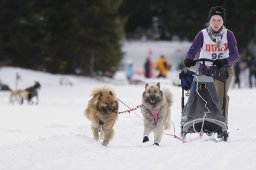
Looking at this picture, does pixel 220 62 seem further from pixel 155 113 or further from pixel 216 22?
pixel 155 113

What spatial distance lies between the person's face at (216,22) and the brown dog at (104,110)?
7.13 ft

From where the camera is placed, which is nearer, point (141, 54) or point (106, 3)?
point (106, 3)

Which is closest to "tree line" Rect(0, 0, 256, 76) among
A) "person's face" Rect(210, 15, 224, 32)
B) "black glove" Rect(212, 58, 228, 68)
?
"person's face" Rect(210, 15, 224, 32)

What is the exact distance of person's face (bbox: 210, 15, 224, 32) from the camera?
384 inches

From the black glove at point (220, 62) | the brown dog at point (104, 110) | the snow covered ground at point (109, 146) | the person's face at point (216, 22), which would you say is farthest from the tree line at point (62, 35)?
the black glove at point (220, 62)

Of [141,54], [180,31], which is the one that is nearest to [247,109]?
[180,31]

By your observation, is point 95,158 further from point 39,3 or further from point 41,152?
point 39,3

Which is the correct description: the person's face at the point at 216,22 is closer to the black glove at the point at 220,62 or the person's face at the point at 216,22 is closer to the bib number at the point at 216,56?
the bib number at the point at 216,56

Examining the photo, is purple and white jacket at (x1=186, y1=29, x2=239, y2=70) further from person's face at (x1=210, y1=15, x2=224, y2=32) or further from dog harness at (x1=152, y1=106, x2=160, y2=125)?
dog harness at (x1=152, y1=106, x2=160, y2=125)

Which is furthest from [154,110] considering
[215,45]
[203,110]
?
[215,45]

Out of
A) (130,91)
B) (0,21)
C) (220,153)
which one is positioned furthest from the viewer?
(0,21)

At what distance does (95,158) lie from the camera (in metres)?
8.04

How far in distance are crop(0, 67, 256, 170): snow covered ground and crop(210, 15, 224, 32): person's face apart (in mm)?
1751

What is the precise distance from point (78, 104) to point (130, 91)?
5.54m
